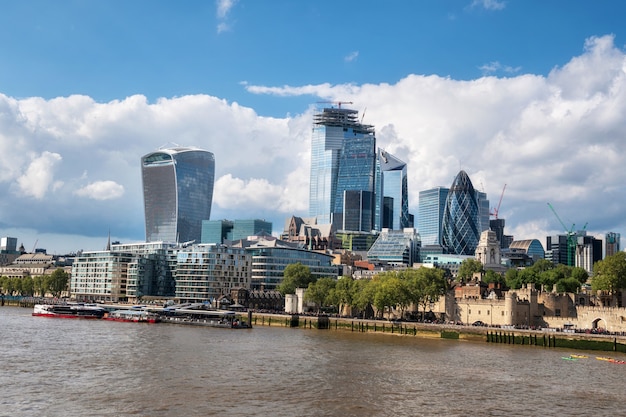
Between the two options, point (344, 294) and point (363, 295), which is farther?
point (344, 294)

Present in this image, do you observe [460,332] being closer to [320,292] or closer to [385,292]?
[385,292]

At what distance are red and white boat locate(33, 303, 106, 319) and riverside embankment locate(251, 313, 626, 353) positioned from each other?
36.6 meters

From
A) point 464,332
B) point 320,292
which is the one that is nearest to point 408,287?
point 320,292

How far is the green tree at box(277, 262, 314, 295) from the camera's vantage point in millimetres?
189000

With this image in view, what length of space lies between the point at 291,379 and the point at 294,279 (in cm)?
12445

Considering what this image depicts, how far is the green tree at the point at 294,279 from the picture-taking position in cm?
18900

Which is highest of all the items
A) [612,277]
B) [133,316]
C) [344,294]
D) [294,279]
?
[612,277]

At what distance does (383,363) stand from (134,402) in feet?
111

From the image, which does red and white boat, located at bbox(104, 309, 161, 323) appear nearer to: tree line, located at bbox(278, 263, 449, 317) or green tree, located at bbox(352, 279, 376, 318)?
tree line, located at bbox(278, 263, 449, 317)

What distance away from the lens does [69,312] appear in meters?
161

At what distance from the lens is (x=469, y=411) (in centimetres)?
5356

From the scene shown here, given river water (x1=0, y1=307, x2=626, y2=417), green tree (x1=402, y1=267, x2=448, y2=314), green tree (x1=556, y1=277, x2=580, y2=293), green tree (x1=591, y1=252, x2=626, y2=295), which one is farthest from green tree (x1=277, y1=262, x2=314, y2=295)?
river water (x1=0, y1=307, x2=626, y2=417)

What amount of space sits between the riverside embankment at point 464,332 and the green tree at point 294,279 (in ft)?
120

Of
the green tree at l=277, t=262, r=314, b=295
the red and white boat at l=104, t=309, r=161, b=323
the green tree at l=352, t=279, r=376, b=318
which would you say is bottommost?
the red and white boat at l=104, t=309, r=161, b=323
